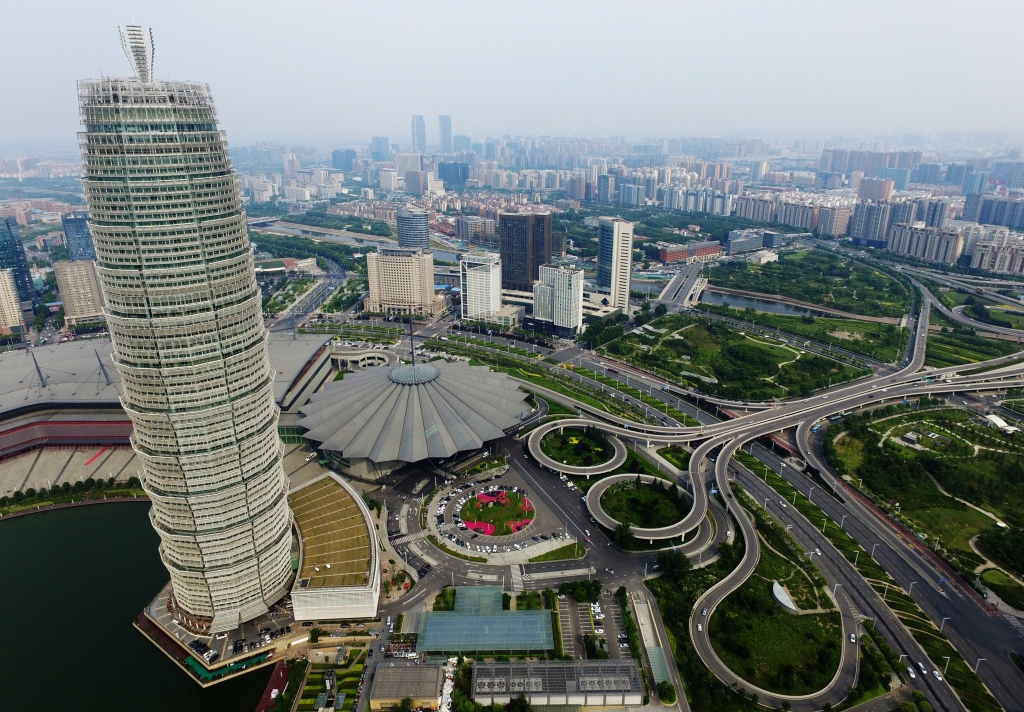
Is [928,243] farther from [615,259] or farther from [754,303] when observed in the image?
[615,259]

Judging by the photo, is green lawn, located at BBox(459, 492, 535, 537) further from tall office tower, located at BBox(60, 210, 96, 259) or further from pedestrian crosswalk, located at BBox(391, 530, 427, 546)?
tall office tower, located at BBox(60, 210, 96, 259)

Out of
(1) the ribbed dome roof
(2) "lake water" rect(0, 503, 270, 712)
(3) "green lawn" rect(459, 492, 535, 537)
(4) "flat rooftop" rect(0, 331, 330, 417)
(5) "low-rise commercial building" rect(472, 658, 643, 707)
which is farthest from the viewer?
(4) "flat rooftop" rect(0, 331, 330, 417)

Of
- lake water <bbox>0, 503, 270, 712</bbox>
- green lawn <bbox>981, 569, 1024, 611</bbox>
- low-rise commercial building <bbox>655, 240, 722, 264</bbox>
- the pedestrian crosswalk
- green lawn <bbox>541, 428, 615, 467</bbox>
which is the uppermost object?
low-rise commercial building <bbox>655, 240, 722, 264</bbox>

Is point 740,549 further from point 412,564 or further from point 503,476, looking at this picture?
point 412,564

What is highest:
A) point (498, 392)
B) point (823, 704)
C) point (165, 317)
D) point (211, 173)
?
point (211, 173)

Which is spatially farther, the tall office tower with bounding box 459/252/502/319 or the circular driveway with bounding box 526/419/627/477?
the tall office tower with bounding box 459/252/502/319

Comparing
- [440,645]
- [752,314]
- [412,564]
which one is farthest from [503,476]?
[752,314]

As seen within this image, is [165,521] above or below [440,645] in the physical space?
above

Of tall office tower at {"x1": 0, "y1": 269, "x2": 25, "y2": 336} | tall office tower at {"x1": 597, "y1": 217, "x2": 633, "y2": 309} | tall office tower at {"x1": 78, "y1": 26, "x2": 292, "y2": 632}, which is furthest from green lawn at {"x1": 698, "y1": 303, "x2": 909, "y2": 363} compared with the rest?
tall office tower at {"x1": 0, "y1": 269, "x2": 25, "y2": 336}

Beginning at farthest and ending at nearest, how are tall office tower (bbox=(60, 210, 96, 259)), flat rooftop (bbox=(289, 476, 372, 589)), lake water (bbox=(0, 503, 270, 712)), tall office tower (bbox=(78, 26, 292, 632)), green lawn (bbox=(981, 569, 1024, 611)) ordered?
1. tall office tower (bbox=(60, 210, 96, 259))
2. green lawn (bbox=(981, 569, 1024, 611))
3. flat rooftop (bbox=(289, 476, 372, 589))
4. lake water (bbox=(0, 503, 270, 712))
5. tall office tower (bbox=(78, 26, 292, 632))
